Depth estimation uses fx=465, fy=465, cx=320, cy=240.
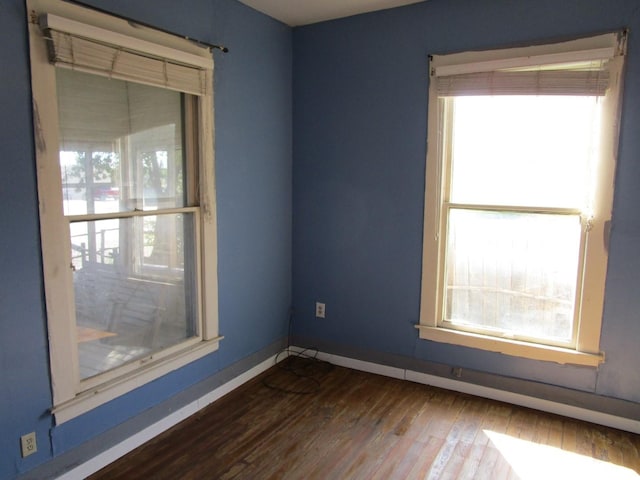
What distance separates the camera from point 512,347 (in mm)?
2998

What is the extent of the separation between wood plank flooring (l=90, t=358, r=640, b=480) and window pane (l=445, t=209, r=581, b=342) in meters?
0.55

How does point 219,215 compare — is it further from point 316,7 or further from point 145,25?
point 316,7

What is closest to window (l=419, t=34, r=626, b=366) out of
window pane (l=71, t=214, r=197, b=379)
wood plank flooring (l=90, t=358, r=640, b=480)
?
wood plank flooring (l=90, t=358, r=640, b=480)

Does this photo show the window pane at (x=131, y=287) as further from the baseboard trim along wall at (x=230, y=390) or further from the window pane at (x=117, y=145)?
the baseboard trim along wall at (x=230, y=390)

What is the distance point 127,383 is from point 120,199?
3.15 feet

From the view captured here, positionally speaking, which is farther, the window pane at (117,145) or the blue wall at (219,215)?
the window pane at (117,145)

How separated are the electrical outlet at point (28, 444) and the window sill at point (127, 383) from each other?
0.36ft

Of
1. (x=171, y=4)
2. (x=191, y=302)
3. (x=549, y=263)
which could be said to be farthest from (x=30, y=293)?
(x=549, y=263)

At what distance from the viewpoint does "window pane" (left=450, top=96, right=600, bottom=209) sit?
2771 millimetres

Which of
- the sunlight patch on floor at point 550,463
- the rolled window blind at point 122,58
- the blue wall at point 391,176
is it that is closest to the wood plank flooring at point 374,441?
the sunlight patch on floor at point 550,463

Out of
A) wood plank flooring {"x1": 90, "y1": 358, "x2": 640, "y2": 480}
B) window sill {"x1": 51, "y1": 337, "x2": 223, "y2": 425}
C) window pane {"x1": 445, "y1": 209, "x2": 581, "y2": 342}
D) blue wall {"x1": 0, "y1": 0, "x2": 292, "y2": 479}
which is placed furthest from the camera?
window pane {"x1": 445, "y1": 209, "x2": 581, "y2": 342}

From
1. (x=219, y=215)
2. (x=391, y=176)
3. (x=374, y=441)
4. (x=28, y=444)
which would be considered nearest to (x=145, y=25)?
(x=219, y=215)

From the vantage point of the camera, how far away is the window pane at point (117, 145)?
2146mm

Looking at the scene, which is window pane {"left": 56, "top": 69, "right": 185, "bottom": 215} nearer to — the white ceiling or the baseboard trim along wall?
the white ceiling
